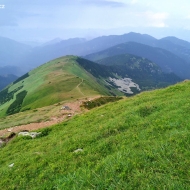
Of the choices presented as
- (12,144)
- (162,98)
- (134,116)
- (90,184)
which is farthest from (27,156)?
(162,98)

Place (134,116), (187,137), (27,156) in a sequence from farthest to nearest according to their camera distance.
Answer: (134,116) < (27,156) < (187,137)

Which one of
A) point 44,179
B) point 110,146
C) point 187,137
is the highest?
point 187,137

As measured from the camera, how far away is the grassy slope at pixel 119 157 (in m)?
9.88

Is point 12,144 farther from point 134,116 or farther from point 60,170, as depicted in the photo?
point 134,116

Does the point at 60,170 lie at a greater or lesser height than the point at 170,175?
lesser

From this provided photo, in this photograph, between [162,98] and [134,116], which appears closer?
[134,116]

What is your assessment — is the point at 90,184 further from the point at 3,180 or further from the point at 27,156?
the point at 27,156

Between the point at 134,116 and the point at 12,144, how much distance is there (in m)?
12.6

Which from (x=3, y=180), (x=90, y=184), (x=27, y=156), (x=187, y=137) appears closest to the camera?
(x=90, y=184)

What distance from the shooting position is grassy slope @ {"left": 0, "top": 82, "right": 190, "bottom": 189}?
9883mm

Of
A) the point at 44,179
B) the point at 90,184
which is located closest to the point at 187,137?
the point at 90,184

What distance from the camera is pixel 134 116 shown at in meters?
18.6

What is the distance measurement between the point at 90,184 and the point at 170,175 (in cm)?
379

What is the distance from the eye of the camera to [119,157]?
11.7m
